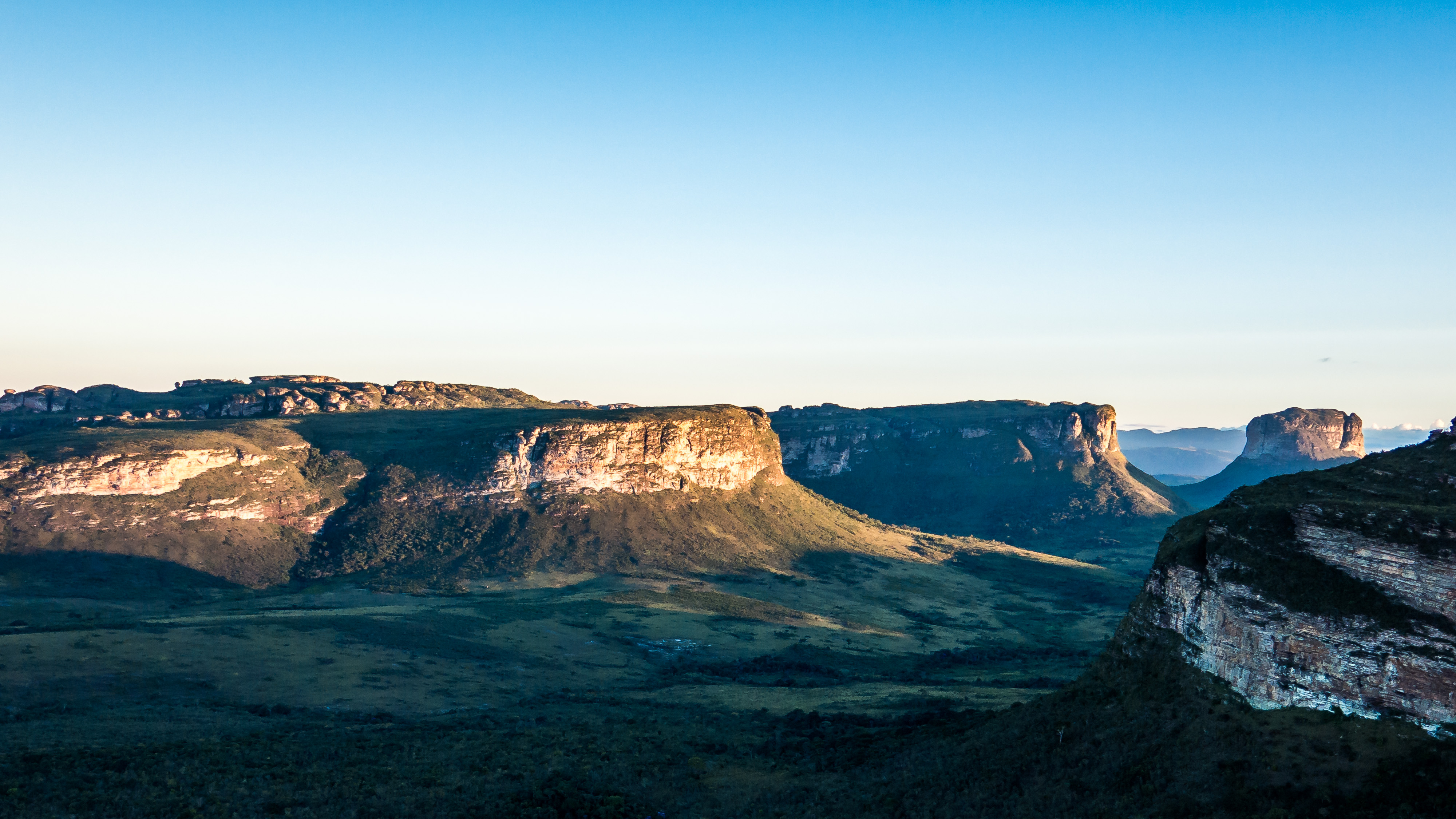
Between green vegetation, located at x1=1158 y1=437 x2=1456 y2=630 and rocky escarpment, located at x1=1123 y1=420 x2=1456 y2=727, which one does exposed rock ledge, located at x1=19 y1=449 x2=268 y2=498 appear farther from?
green vegetation, located at x1=1158 y1=437 x2=1456 y2=630

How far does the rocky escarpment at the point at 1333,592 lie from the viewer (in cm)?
5197

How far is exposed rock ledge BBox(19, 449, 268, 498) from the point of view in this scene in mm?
187125

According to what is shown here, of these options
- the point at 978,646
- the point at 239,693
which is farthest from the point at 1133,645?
the point at 978,646

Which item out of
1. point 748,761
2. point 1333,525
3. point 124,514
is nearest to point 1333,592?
point 1333,525

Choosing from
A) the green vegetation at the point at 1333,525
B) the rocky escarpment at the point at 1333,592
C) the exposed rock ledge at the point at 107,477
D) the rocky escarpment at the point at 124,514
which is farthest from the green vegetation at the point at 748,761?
the exposed rock ledge at the point at 107,477

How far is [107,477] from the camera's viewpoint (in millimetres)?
190875

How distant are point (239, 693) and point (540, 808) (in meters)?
50.7

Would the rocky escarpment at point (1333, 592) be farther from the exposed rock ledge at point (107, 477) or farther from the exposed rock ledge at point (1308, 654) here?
the exposed rock ledge at point (107, 477)

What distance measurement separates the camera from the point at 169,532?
188125 mm

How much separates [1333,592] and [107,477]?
20444 centimetres

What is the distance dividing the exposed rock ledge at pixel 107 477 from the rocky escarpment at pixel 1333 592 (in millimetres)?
190285

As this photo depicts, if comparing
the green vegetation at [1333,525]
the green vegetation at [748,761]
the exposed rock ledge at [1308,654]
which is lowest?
the green vegetation at [748,761]

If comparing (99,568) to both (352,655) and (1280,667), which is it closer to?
(352,655)


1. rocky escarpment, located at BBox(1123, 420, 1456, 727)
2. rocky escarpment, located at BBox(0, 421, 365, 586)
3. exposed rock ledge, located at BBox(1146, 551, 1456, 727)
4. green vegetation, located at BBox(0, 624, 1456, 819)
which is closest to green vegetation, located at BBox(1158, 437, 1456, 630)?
rocky escarpment, located at BBox(1123, 420, 1456, 727)
